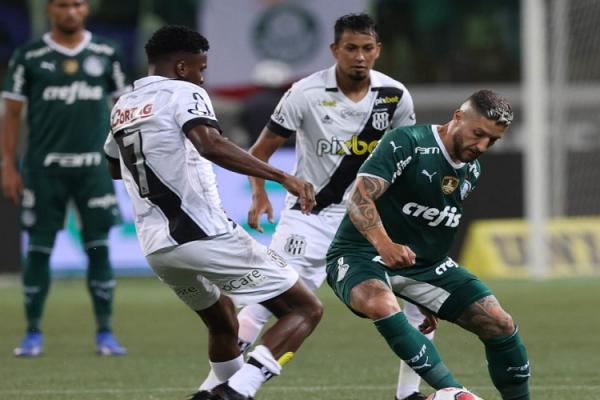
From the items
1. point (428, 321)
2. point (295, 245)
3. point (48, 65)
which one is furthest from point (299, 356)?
point (428, 321)

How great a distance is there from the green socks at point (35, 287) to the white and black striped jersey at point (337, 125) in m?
2.57

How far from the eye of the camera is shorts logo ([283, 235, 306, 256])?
8.44m

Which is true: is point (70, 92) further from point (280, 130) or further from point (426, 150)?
point (426, 150)

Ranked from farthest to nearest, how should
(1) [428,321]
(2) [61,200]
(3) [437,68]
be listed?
(3) [437,68]
(2) [61,200]
(1) [428,321]

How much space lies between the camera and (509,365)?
686cm

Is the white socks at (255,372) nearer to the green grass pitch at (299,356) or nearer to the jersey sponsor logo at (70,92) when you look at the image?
the green grass pitch at (299,356)

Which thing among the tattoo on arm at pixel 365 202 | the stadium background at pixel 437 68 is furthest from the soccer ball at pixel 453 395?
the stadium background at pixel 437 68

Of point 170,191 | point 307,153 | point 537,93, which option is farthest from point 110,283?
point 537,93

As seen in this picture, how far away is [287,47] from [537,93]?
7.96 m

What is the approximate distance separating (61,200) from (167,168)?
3851 mm

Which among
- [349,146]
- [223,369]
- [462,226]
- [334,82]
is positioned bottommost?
[462,226]

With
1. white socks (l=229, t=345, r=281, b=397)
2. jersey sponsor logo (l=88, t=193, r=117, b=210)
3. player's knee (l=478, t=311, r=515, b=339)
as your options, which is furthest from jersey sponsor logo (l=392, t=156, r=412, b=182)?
jersey sponsor logo (l=88, t=193, r=117, b=210)

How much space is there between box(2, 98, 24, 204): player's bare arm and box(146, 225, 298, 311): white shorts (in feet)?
12.1

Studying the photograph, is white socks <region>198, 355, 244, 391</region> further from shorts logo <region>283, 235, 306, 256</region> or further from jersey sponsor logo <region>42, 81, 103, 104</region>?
jersey sponsor logo <region>42, 81, 103, 104</region>
